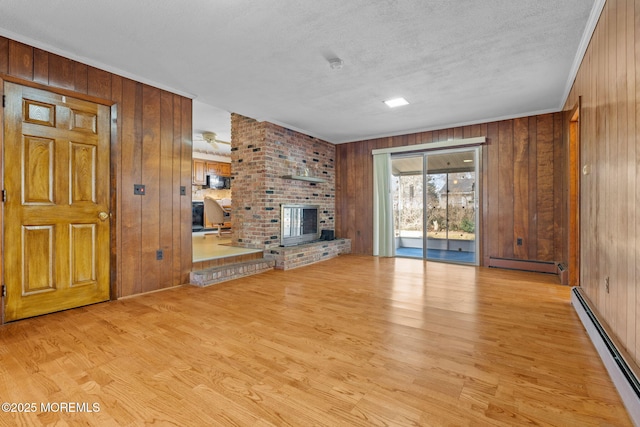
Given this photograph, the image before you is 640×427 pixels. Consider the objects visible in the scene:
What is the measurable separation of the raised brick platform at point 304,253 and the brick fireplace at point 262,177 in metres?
0.22

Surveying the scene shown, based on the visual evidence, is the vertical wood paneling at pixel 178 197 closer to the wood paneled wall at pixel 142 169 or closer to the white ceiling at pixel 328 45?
the wood paneled wall at pixel 142 169

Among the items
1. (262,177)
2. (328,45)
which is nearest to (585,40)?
(328,45)

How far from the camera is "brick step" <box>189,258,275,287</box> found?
3.69 meters

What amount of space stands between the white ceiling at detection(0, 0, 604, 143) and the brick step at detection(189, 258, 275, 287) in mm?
2231

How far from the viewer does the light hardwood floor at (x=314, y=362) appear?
137cm

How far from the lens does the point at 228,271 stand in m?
3.98

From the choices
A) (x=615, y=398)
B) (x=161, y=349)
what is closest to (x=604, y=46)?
(x=615, y=398)

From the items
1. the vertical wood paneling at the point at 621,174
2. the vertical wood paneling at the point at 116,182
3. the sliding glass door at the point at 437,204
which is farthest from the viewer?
the sliding glass door at the point at 437,204

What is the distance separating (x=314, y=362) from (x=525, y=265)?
13.7 feet

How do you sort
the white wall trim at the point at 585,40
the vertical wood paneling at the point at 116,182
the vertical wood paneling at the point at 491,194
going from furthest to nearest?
the vertical wood paneling at the point at 491,194 → the vertical wood paneling at the point at 116,182 → the white wall trim at the point at 585,40

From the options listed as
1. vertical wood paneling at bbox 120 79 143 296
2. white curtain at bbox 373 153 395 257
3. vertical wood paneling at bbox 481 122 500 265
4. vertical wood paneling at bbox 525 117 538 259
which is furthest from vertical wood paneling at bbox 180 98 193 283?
vertical wood paneling at bbox 525 117 538 259

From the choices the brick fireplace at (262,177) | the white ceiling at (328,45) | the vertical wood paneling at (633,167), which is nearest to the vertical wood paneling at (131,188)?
the white ceiling at (328,45)

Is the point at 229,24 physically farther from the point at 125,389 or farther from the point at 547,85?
the point at 547,85

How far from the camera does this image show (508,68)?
3.07 m
